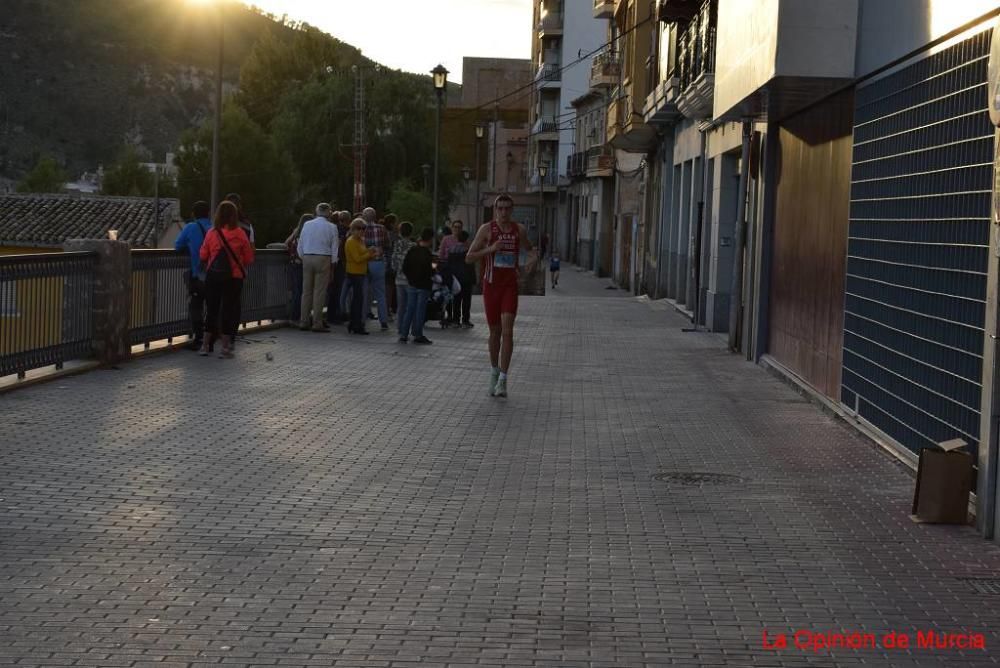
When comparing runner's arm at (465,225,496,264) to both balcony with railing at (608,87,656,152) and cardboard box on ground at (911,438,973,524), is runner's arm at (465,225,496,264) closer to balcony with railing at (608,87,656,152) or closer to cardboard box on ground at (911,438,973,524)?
cardboard box on ground at (911,438,973,524)

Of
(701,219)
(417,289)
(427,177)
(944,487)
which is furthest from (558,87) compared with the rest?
(944,487)

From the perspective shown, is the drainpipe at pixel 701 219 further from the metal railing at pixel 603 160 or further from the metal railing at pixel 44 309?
the metal railing at pixel 603 160

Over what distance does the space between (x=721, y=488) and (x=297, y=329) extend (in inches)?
562

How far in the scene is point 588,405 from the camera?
1404cm

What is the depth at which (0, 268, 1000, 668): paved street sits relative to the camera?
5809 millimetres

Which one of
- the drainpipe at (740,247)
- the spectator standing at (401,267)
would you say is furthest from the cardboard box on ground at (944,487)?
the spectator standing at (401,267)

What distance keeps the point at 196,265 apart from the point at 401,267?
3796mm

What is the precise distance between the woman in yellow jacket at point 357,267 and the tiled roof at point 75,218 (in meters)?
51.6

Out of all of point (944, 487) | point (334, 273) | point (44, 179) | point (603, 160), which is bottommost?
point (944, 487)

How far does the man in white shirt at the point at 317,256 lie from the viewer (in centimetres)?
2242

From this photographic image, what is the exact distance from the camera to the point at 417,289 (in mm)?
21172

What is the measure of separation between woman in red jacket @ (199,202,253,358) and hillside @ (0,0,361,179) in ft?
397

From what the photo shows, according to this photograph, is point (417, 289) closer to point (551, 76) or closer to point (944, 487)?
point (944, 487)

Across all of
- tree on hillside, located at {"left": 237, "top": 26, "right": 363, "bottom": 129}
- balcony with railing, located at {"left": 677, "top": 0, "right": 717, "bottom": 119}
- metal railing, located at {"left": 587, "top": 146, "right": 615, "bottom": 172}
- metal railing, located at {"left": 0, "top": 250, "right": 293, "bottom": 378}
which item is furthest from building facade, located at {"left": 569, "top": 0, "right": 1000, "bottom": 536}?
tree on hillside, located at {"left": 237, "top": 26, "right": 363, "bottom": 129}
